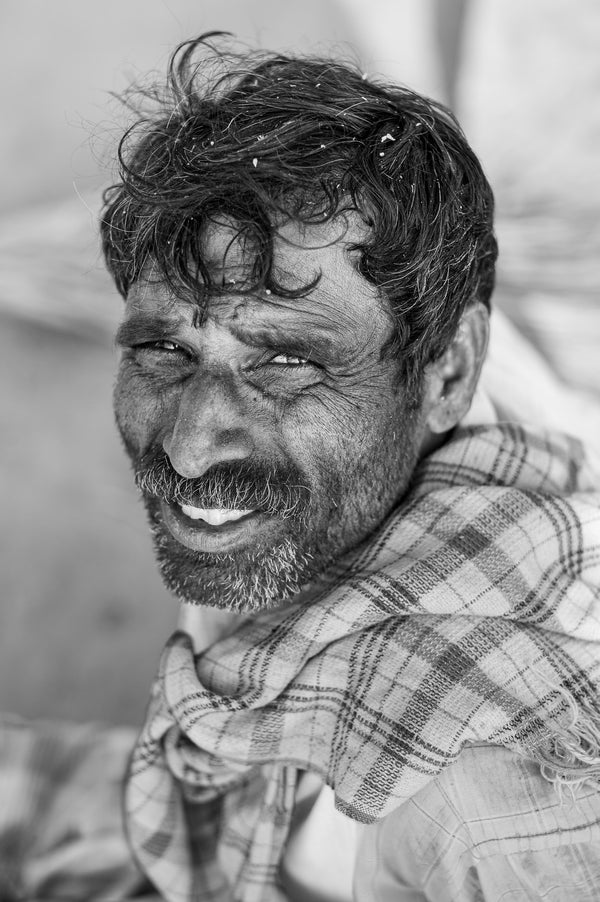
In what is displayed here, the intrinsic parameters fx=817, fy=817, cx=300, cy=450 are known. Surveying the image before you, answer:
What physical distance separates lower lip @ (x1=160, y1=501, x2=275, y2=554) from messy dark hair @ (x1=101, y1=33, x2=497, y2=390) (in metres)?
0.26

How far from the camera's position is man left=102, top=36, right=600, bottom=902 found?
89 cm

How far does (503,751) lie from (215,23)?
224cm

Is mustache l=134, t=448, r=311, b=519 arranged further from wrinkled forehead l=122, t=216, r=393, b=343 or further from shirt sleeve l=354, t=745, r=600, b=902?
shirt sleeve l=354, t=745, r=600, b=902

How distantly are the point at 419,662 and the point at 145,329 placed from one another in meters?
0.52

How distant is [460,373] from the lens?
1152mm

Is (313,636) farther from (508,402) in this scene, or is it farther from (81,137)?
→ (81,137)

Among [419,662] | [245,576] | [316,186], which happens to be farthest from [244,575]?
[316,186]

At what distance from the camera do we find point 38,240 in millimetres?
2451

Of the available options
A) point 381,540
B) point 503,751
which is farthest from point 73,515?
point 503,751

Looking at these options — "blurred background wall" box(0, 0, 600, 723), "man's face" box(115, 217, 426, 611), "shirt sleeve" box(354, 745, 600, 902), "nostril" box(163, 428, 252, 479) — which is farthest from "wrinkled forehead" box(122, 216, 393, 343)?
"blurred background wall" box(0, 0, 600, 723)

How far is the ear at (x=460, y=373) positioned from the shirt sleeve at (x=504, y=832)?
0.45 m

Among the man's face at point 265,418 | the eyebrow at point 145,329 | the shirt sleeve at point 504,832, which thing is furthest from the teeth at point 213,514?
the shirt sleeve at point 504,832

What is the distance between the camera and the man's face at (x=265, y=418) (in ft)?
3.14

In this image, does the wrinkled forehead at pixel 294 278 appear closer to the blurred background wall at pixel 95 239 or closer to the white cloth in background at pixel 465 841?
the white cloth in background at pixel 465 841
